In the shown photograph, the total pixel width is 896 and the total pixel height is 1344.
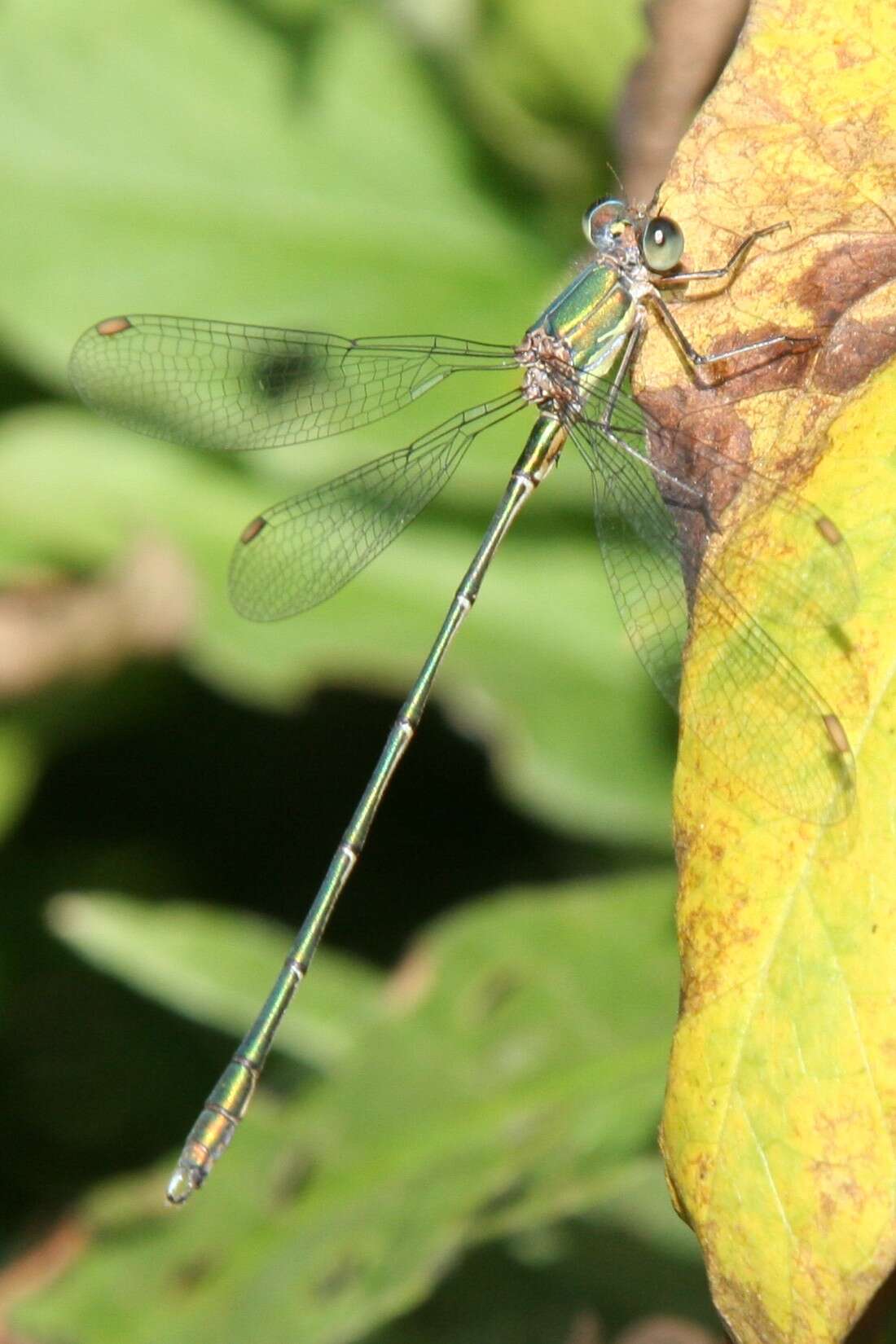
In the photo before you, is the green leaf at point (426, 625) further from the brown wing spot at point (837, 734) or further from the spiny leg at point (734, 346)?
the brown wing spot at point (837, 734)

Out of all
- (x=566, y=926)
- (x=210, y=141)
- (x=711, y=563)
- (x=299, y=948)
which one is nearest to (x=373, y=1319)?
(x=299, y=948)

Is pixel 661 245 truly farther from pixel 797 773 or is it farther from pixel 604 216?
pixel 797 773

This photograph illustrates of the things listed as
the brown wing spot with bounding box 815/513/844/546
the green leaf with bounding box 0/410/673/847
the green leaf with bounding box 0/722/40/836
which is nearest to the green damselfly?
the brown wing spot with bounding box 815/513/844/546

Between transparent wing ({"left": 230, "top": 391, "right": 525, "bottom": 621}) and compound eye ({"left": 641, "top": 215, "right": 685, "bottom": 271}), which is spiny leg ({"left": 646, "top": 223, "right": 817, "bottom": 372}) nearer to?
compound eye ({"left": 641, "top": 215, "right": 685, "bottom": 271})

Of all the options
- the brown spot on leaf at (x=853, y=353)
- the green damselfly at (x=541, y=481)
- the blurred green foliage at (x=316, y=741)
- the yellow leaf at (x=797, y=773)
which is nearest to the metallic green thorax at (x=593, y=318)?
the green damselfly at (x=541, y=481)

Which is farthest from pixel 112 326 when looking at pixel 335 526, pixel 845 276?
pixel 845 276
